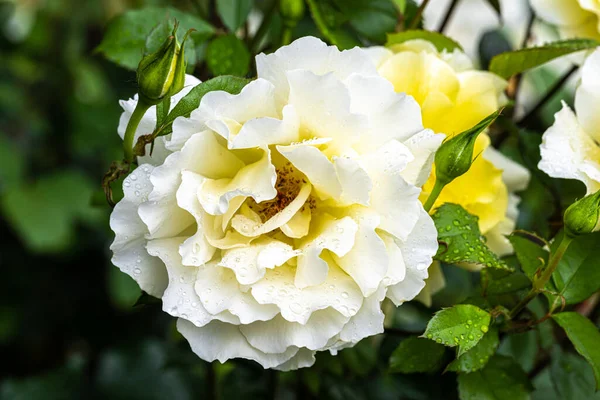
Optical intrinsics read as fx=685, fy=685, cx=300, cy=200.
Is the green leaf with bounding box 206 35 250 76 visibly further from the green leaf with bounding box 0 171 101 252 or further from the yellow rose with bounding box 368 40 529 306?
the green leaf with bounding box 0 171 101 252

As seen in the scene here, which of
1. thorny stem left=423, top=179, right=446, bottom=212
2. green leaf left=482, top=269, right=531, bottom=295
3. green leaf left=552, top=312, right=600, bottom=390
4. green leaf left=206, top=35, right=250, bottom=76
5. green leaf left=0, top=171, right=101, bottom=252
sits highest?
thorny stem left=423, top=179, right=446, bottom=212

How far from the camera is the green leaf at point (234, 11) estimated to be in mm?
611

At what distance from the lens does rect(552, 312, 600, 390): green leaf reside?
1.44 feet

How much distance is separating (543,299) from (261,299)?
267mm

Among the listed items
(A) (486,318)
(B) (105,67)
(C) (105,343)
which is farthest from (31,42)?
(A) (486,318)

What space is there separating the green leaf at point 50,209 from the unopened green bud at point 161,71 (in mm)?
919

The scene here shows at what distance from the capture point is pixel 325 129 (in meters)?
0.41

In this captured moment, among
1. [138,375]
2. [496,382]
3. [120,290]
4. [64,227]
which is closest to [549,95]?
[496,382]

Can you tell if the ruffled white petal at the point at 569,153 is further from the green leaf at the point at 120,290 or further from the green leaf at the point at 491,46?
the green leaf at the point at 120,290

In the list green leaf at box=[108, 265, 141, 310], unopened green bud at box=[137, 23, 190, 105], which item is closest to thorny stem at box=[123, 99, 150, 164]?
unopened green bud at box=[137, 23, 190, 105]

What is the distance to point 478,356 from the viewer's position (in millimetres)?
Answer: 457

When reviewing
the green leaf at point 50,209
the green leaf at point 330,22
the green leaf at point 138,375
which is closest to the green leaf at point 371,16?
the green leaf at point 330,22

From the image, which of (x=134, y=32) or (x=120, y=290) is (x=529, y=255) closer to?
(x=134, y=32)

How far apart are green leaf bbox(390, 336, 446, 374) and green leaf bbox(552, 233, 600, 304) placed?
10 centimetres
